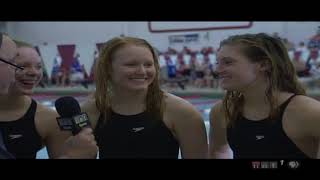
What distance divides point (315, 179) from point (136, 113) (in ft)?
2.19

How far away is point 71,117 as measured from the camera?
3.74 feet

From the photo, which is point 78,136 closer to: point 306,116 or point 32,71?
point 32,71

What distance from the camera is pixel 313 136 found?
1.35m

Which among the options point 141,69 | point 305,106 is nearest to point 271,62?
point 305,106

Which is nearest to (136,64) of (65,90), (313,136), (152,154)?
(152,154)

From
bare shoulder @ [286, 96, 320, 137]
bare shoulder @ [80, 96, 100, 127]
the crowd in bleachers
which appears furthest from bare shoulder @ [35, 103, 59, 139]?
the crowd in bleachers

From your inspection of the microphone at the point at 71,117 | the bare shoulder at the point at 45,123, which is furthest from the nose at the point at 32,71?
the microphone at the point at 71,117

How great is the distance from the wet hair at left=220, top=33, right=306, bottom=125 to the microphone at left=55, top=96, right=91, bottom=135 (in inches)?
23.1

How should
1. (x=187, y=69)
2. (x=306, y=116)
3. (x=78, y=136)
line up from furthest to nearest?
(x=187, y=69)
(x=306, y=116)
(x=78, y=136)

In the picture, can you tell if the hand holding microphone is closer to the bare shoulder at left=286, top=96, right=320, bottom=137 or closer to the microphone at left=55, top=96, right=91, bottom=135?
the microphone at left=55, top=96, right=91, bottom=135

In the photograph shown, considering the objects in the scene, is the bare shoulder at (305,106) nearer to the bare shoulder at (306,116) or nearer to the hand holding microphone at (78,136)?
the bare shoulder at (306,116)

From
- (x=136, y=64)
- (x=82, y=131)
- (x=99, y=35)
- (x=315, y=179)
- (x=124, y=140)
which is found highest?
(x=99, y=35)

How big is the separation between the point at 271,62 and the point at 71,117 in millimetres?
740
